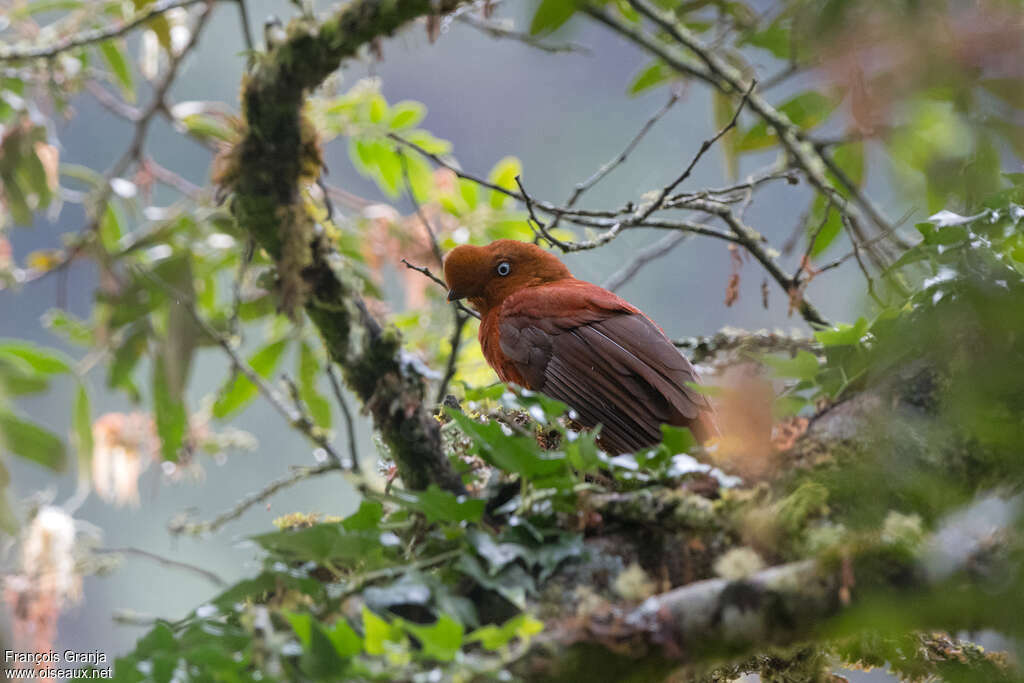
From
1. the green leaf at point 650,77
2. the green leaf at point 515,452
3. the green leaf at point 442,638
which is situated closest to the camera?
the green leaf at point 442,638

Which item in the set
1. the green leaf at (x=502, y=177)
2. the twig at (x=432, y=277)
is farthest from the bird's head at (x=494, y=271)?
the green leaf at (x=502, y=177)

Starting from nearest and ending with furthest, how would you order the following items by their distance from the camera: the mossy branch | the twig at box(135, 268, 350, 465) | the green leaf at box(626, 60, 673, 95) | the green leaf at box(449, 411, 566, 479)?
the green leaf at box(449, 411, 566, 479) → the mossy branch → the twig at box(135, 268, 350, 465) → the green leaf at box(626, 60, 673, 95)

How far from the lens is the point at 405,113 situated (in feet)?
13.7

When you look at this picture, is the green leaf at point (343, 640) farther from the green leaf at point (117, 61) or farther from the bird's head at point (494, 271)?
the green leaf at point (117, 61)

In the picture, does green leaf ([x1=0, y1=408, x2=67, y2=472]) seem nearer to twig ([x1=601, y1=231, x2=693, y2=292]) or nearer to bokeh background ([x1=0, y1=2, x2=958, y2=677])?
bokeh background ([x1=0, y1=2, x2=958, y2=677])

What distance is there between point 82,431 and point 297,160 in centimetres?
199

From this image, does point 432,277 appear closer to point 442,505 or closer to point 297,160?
point 297,160

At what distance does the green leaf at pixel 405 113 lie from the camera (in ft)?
13.6

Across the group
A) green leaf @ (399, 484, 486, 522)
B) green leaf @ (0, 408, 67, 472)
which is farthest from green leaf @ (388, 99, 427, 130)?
green leaf @ (399, 484, 486, 522)

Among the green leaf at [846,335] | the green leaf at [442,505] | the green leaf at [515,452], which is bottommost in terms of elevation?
the green leaf at [442,505]

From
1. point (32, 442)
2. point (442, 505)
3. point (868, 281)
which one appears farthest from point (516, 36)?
point (32, 442)

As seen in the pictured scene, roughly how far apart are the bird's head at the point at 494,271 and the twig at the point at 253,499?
2.52 ft

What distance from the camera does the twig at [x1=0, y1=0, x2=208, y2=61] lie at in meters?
3.56

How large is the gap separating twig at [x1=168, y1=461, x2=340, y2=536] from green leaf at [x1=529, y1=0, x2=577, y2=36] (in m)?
1.50
